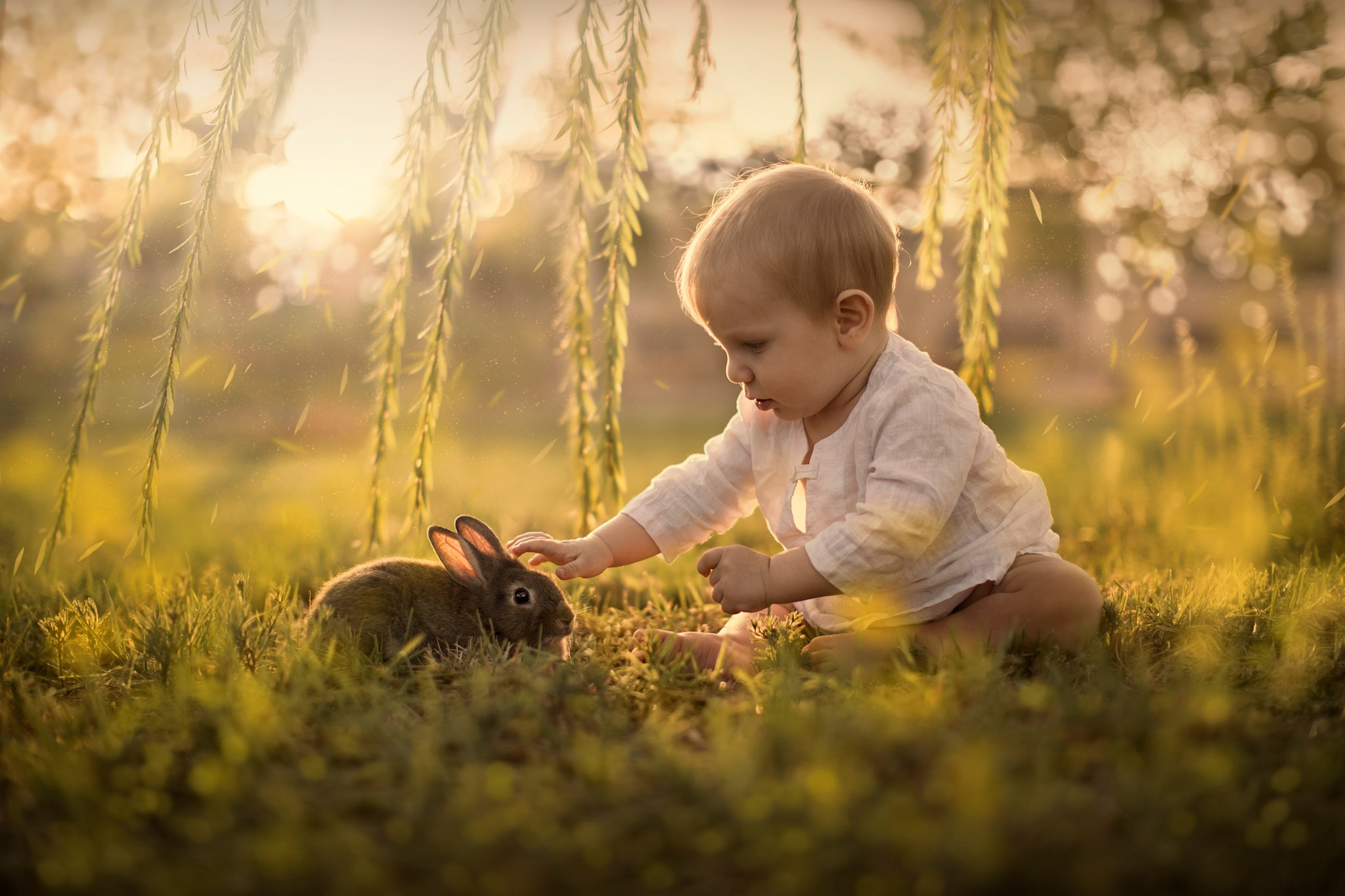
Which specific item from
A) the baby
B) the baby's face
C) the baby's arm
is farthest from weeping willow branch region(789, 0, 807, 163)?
the baby's arm

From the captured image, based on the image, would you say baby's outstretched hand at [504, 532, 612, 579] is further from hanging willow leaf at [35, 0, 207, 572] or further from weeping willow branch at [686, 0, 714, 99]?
weeping willow branch at [686, 0, 714, 99]

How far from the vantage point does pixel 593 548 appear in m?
3.38

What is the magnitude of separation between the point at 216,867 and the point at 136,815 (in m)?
0.34

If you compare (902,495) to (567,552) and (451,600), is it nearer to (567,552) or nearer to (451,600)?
(567,552)

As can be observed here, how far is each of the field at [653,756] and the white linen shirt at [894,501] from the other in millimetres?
350

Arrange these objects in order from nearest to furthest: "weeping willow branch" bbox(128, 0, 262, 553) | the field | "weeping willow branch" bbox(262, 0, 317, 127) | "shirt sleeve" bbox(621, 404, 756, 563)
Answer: the field, "weeping willow branch" bbox(128, 0, 262, 553), "weeping willow branch" bbox(262, 0, 317, 127), "shirt sleeve" bbox(621, 404, 756, 563)

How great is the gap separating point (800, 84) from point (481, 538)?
82.5 inches

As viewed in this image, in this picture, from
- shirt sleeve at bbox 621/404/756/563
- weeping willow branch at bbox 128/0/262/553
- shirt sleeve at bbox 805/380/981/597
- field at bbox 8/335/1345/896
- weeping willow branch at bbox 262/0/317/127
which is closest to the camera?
field at bbox 8/335/1345/896

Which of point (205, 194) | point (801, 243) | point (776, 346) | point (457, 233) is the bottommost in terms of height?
point (776, 346)

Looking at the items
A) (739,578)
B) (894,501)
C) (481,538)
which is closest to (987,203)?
(894,501)

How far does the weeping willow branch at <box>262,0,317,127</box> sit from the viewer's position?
3113 millimetres

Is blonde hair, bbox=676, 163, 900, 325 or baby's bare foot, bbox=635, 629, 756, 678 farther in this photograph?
blonde hair, bbox=676, 163, 900, 325

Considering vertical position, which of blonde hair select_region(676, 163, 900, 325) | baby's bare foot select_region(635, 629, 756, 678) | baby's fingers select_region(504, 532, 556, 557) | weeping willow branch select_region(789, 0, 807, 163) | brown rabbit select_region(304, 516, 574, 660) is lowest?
baby's bare foot select_region(635, 629, 756, 678)

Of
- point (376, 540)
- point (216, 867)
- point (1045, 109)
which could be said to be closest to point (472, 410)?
point (376, 540)
